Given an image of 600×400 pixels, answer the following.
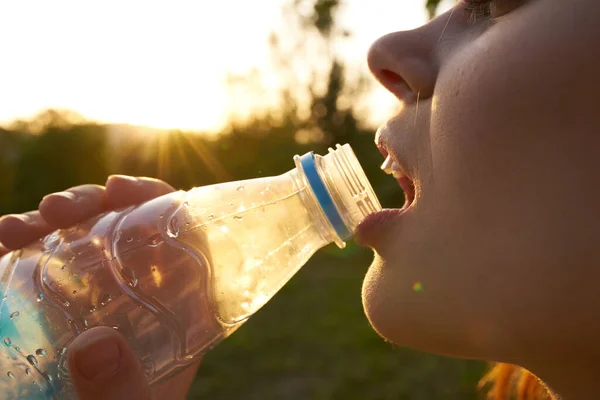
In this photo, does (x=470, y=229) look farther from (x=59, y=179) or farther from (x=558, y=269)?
(x=59, y=179)

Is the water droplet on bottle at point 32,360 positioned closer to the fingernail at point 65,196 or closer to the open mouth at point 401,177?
the fingernail at point 65,196

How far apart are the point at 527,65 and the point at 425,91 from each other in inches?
6.8

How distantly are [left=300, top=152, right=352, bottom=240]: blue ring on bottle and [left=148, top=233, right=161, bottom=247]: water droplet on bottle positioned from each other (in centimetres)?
36

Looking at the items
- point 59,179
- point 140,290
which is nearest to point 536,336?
point 140,290

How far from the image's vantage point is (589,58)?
2.53ft

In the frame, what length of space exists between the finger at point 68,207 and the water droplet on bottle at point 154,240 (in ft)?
0.71

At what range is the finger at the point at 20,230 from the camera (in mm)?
1346

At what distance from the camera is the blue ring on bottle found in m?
1.05

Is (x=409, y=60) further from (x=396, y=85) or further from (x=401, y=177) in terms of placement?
(x=401, y=177)

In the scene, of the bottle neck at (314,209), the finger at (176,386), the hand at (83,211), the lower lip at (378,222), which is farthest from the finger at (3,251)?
the lower lip at (378,222)

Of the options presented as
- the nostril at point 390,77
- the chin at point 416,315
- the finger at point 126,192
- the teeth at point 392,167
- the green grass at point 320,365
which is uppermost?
the nostril at point 390,77

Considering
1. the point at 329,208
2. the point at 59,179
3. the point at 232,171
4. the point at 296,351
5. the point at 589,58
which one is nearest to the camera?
the point at 589,58

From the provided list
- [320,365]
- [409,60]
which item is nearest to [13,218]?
[409,60]

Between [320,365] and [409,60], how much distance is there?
Answer: 2.68 metres
